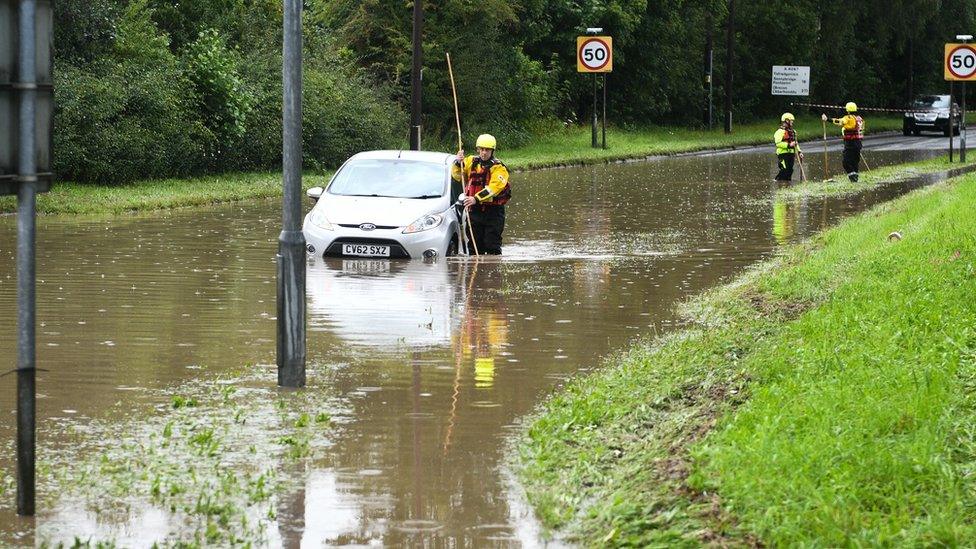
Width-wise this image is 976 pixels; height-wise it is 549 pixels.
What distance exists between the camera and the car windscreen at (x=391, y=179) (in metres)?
19.2

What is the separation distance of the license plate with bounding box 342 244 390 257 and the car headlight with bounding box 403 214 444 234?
316 millimetres

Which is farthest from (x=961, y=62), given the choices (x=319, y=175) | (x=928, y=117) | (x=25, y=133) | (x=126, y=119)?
(x=25, y=133)

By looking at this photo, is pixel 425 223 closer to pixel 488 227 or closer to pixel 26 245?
pixel 488 227

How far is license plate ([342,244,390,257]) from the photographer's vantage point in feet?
59.7

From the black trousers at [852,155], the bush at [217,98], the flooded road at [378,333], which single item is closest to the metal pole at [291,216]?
the flooded road at [378,333]

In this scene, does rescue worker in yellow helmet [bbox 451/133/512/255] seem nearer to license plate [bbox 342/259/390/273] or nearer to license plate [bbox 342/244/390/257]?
license plate [bbox 342/244/390/257]

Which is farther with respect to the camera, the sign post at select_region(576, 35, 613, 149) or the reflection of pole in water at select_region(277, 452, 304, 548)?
the sign post at select_region(576, 35, 613, 149)

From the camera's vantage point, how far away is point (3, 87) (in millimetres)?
6996

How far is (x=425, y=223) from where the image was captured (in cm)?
1844

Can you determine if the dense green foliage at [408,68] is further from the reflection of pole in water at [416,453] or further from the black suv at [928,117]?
the reflection of pole in water at [416,453]

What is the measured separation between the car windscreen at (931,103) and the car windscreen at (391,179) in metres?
49.3

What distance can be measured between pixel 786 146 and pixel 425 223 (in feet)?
57.8

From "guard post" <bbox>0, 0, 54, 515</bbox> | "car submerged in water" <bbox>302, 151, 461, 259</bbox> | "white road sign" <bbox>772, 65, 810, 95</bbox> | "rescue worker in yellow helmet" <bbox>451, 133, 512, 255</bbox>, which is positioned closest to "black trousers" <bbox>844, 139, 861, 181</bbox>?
"car submerged in water" <bbox>302, 151, 461, 259</bbox>

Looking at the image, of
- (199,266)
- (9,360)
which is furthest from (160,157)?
(9,360)
